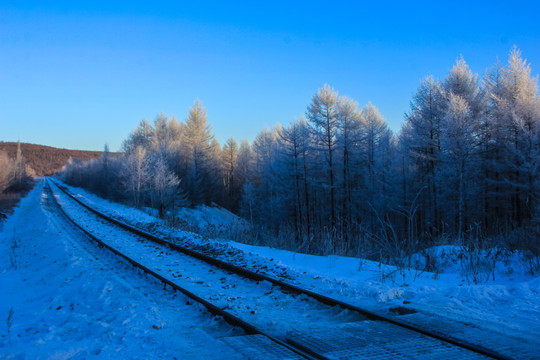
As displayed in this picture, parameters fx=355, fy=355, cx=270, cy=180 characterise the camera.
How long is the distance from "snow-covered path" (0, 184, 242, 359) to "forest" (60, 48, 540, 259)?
5.57 metres

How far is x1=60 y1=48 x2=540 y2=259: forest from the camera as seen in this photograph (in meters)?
24.4

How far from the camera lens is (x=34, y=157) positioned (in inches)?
7830

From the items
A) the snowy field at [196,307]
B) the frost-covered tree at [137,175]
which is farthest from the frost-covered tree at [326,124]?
the snowy field at [196,307]

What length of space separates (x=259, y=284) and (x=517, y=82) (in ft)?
93.3

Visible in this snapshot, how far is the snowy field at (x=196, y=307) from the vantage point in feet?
13.0

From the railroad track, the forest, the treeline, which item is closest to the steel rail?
the railroad track

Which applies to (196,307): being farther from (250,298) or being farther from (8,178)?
(8,178)

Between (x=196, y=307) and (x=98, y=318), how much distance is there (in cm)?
139

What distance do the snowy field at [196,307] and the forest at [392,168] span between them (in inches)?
92.0

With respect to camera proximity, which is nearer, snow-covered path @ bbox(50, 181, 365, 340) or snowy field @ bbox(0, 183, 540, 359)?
snowy field @ bbox(0, 183, 540, 359)

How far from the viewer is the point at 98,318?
5.09m

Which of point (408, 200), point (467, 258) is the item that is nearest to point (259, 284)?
point (467, 258)

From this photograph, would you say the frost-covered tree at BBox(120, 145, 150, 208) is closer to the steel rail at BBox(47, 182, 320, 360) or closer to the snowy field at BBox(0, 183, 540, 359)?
the snowy field at BBox(0, 183, 540, 359)

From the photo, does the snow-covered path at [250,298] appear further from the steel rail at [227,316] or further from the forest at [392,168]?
the forest at [392,168]
